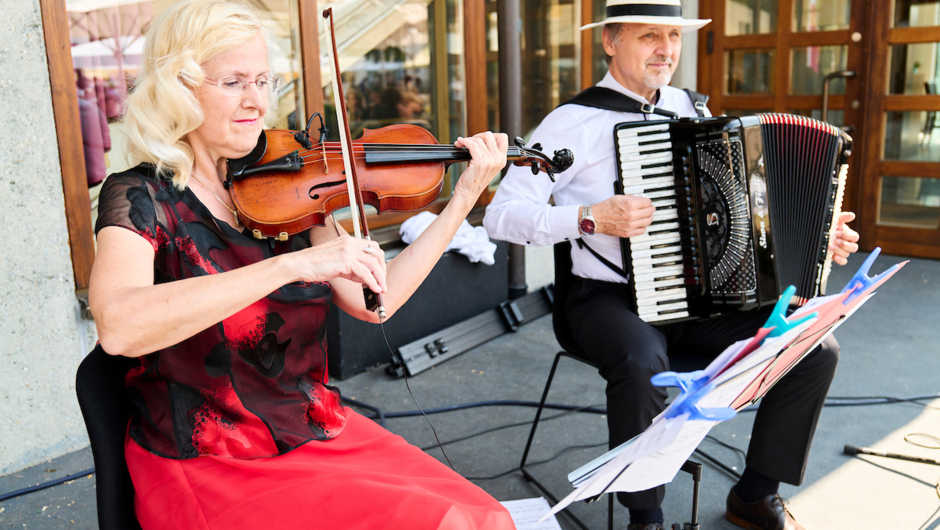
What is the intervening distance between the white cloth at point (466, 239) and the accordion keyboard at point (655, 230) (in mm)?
1624

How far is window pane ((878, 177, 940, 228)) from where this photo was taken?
516 cm

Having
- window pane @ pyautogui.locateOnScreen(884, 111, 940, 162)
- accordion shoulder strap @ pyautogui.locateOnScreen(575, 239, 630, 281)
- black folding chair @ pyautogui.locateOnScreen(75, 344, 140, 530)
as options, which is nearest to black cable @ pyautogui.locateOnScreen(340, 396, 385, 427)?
accordion shoulder strap @ pyautogui.locateOnScreen(575, 239, 630, 281)

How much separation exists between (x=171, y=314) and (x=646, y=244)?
1.34 m

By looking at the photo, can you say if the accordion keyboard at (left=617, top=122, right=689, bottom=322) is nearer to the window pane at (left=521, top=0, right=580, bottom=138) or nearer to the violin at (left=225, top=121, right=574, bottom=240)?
the violin at (left=225, top=121, right=574, bottom=240)

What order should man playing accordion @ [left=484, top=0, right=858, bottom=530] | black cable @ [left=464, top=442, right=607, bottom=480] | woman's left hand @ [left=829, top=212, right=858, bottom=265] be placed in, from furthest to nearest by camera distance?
black cable @ [left=464, top=442, right=607, bottom=480] → woman's left hand @ [left=829, top=212, right=858, bottom=265] → man playing accordion @ [left=484, top=0, right=858, bottom=530]

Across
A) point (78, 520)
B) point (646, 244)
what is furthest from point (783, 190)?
point (78, 520)

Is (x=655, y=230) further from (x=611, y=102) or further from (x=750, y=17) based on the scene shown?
(x=750, y=17)

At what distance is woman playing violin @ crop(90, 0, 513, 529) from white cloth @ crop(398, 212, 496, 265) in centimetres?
208

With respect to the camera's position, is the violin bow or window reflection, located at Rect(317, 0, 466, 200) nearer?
the violin bow

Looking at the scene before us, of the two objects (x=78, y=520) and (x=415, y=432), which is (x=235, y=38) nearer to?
(x=78, y=520)

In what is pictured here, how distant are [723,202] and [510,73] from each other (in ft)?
7.59

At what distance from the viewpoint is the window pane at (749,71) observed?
18.4 ft

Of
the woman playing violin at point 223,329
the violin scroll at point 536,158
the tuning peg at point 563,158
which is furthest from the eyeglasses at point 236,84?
the tuning peg at point 563,158

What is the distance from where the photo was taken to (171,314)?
1.11 meters
